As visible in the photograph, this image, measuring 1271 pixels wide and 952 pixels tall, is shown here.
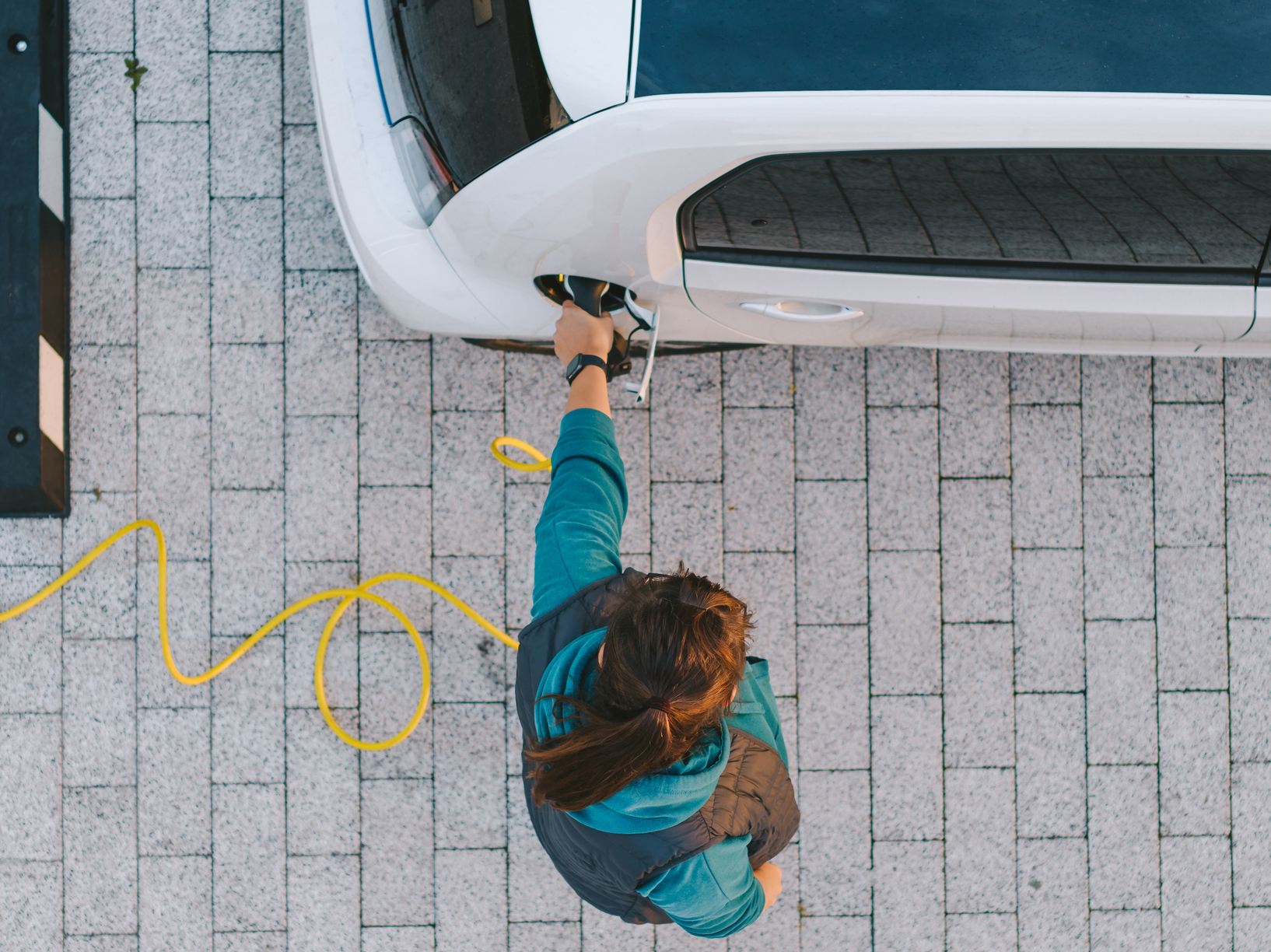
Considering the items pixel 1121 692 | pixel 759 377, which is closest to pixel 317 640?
pixel 759 377

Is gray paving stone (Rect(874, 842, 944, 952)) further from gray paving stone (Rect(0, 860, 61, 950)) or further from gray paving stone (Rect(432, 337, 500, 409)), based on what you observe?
gray paving stone (Rect(0, 860, 61, 950))

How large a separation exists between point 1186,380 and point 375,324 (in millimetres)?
2947

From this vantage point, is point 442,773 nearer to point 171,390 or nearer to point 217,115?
point 171,390

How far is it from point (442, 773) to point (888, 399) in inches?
81.2

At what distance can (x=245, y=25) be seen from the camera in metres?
3.26


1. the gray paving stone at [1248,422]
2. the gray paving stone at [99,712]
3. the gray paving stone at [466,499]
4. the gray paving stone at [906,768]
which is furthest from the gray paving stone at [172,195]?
the gray paving stone at [1248,422]

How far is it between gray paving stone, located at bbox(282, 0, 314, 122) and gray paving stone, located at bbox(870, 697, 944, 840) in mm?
2939

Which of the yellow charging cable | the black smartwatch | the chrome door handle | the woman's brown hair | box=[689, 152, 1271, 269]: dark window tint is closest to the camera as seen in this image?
the woman's brown hair

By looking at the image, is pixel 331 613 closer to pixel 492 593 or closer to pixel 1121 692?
pixel 492 593

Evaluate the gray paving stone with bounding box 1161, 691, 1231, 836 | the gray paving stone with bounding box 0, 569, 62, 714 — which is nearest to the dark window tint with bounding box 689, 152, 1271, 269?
the gray paving stone with bounding box 1161, 691, 1231, 836

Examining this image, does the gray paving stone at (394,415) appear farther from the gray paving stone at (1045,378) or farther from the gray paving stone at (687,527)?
the gray paving stone at (1045,378)

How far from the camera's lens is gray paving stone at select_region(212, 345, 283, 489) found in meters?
3.20

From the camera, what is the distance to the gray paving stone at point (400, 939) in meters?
3.13

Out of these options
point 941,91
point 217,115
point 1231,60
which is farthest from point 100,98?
point 1231,60
